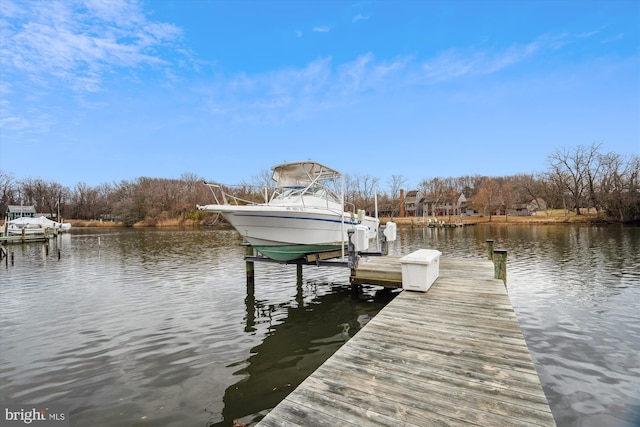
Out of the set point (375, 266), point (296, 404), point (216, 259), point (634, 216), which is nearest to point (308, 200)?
point (375, 266)

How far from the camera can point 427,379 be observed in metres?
3.53

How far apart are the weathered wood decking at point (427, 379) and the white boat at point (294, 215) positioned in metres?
5.01

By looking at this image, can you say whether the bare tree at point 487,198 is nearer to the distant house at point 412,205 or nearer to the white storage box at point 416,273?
the distant house at point 412,205

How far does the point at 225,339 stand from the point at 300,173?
22.0 feet

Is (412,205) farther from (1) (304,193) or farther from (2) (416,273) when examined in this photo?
(2) (416,273)

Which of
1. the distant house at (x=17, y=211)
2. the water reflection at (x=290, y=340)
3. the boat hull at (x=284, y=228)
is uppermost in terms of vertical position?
the distant house at (x=17, y=211)

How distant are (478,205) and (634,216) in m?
28.5

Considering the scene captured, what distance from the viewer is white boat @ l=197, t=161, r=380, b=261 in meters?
10.4

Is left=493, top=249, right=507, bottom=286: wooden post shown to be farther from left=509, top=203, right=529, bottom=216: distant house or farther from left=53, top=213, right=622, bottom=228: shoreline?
left=509, top=203, right=529, bottom=216: distant house

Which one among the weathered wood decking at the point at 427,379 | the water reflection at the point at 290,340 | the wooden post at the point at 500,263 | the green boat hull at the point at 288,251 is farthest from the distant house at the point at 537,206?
the weathered wood decking at the point at 427,379

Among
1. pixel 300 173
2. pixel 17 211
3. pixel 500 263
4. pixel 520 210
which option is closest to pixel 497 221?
pixel 520 210

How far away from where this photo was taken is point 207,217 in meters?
69.9

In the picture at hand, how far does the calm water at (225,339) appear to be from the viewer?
16.6 feet

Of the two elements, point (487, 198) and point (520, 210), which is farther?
point (520, 210)
